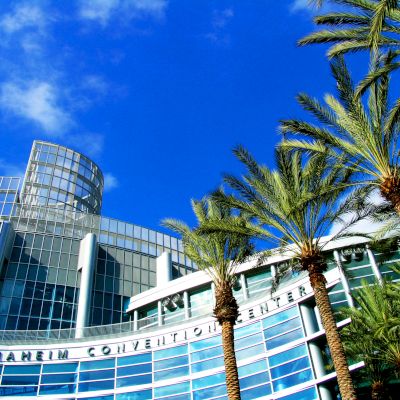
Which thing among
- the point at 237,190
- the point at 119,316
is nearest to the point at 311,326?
the point at 237,190

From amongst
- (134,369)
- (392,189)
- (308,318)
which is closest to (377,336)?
(308,318)

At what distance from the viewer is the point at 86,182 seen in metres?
56.0

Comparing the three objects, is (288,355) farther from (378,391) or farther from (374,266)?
(374,266)

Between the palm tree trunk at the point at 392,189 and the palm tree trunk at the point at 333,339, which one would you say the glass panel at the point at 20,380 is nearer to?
the palm tree trunk at the point at 333,339

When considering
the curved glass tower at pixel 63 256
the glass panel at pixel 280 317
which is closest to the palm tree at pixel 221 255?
the glass panel at pixel 280 317

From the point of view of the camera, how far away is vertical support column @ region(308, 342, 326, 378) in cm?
2341

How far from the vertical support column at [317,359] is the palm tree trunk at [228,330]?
6.21m

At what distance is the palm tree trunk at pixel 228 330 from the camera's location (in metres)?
18.1

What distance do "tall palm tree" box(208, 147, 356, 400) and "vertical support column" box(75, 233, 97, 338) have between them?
24484 millimetres

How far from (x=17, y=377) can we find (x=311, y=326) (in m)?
16.8

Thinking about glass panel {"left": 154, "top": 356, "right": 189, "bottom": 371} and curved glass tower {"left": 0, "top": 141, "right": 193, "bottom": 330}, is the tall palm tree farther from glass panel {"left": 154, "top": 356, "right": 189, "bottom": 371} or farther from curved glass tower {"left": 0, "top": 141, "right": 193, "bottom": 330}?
curved glass tower {"left": 0, "top": 141, "right": 193, "bottom": 330}

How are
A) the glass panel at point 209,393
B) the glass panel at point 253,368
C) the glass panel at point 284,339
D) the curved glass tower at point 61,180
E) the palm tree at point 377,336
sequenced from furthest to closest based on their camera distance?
the curved glass tower at point 61,180 → the glass panel at point 209,393 → the glass panel at point 253,368 → the glass panel at point 284,339 → the palm tree at point 377,336

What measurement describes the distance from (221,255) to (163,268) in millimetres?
25987

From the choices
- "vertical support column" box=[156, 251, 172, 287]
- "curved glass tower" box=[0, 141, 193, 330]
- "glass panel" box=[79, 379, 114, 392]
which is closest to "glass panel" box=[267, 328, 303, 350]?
"glass panel" box=[79, 379, 114, 392]
